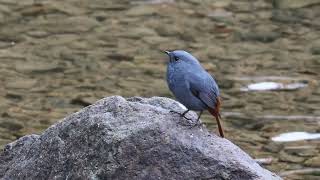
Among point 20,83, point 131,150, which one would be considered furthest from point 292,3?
point 131,150

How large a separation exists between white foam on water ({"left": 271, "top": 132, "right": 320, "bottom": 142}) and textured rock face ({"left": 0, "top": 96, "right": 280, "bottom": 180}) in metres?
3.29

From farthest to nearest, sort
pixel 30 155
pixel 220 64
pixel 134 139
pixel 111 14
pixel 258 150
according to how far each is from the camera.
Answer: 1. pixel 111 14
2. pixel 220 64
3. pixel 258 150
4. pixel 30 155
5. pixel 134 139

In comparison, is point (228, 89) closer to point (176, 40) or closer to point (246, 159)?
point (176, 40)

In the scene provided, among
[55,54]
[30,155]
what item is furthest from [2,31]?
[30,155]

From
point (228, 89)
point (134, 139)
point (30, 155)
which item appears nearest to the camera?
point (134, 139)

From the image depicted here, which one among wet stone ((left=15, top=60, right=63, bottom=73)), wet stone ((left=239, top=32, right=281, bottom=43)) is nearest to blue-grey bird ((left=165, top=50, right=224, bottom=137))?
wet stone ((left=15, top=60, right=63, bottom=73))

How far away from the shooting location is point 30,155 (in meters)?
5.08

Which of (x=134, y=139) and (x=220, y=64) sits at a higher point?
(x=134, y=139)

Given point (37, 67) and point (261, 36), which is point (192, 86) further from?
point (261, 36)

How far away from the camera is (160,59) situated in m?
10.4

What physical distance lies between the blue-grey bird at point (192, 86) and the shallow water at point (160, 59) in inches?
100

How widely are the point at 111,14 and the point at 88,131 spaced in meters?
7.27

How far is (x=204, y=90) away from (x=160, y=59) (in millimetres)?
5521

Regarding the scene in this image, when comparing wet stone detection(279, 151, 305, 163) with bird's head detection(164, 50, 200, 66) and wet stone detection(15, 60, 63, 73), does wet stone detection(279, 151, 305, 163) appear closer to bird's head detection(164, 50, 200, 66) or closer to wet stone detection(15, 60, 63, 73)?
bird's head detection(164, 50, 200, 66)
